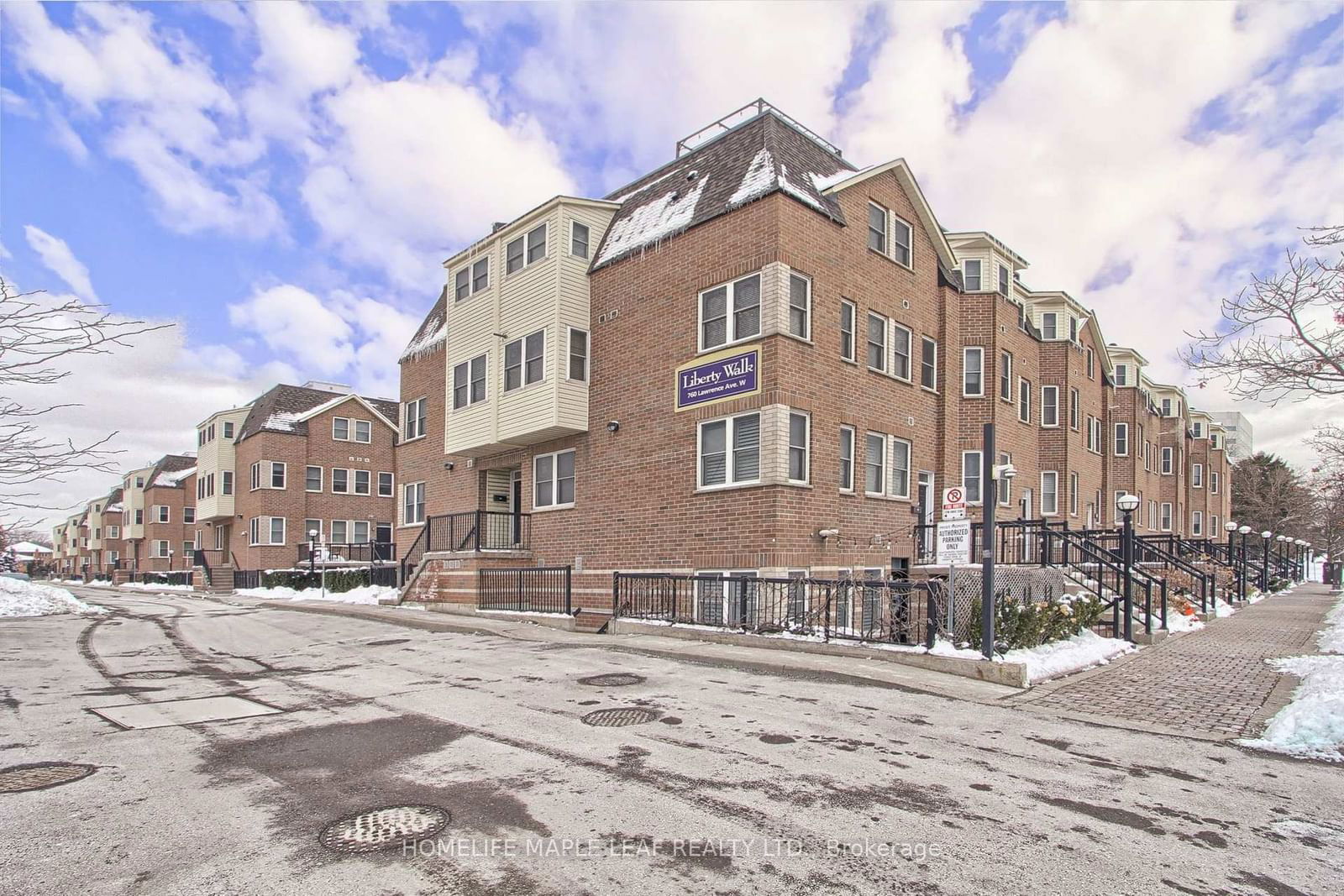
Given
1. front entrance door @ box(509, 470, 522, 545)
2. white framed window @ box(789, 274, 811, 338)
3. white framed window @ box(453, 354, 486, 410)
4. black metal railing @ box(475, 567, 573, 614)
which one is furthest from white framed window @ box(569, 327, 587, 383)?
white framed window @ box(789, 274, 811, 338)

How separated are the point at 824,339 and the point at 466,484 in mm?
12516

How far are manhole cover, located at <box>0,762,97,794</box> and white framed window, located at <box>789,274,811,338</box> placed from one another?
1311 centimetres

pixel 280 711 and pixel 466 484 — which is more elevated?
pixel 466 484

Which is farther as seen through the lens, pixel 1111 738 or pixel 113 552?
pixel 113 552

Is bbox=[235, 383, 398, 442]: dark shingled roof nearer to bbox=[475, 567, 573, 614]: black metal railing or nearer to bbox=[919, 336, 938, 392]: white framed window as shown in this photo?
bbox=[475, 567, 573, 614]: black metal railing

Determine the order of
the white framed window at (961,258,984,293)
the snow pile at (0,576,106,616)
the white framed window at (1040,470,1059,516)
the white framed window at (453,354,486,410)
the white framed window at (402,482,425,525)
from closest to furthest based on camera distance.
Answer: the snow pile at (0,576,106,616), the white framed window at (453,354,486,410), the white framed window at (961,258,984,293), the white framed window at (402,482,425,525), the white framed window at (1040,470,1059,516)

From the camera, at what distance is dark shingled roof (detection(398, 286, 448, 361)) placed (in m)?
27.1

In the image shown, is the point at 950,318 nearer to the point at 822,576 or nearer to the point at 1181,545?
the point at 822,576

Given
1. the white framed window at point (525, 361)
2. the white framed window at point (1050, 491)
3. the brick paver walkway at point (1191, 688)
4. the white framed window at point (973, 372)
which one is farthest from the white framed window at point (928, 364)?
the white framed window at point (525, 361)

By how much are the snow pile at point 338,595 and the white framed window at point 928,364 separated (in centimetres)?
1683

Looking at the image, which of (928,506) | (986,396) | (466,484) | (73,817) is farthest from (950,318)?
(73,817)

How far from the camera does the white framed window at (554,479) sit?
66.1 feet

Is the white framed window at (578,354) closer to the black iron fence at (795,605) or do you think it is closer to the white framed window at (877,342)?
the black iron fence at (795,605)

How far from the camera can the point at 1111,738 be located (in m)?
7.34
